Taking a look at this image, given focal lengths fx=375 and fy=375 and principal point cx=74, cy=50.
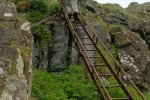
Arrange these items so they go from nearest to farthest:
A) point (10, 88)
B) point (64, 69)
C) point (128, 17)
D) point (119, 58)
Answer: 1. point (10, 88)
2. point (64, 69)
3. point (119, 58)
4. point (128, 17)

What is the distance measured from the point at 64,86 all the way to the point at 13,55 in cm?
517

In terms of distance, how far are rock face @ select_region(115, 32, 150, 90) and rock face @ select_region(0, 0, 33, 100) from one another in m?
8.97

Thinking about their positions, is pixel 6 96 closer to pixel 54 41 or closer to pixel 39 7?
pixel 54 41

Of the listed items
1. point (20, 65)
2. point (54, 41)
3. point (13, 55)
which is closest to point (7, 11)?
point (13, 55)

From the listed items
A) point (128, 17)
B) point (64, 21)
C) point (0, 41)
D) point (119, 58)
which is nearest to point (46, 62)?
point (64, 21)

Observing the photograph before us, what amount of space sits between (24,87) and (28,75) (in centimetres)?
77

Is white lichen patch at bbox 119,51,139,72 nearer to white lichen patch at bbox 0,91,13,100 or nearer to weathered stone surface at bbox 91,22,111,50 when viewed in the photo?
weathered stone surface at bbox 91,22,111,50

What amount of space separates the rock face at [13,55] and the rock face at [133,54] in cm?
897

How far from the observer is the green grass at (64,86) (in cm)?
1180

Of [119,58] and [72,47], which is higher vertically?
[72,47]

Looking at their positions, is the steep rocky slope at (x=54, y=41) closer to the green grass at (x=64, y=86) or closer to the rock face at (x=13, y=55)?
the rock face at (x=13, y=55)

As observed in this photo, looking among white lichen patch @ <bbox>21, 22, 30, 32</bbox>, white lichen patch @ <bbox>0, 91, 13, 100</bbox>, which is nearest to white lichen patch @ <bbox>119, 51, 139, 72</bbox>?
white lichen patch @ <bbox>21, 22, 30, 32</bbox>

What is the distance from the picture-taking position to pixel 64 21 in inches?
639

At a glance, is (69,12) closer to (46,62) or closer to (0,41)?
(46,62)
